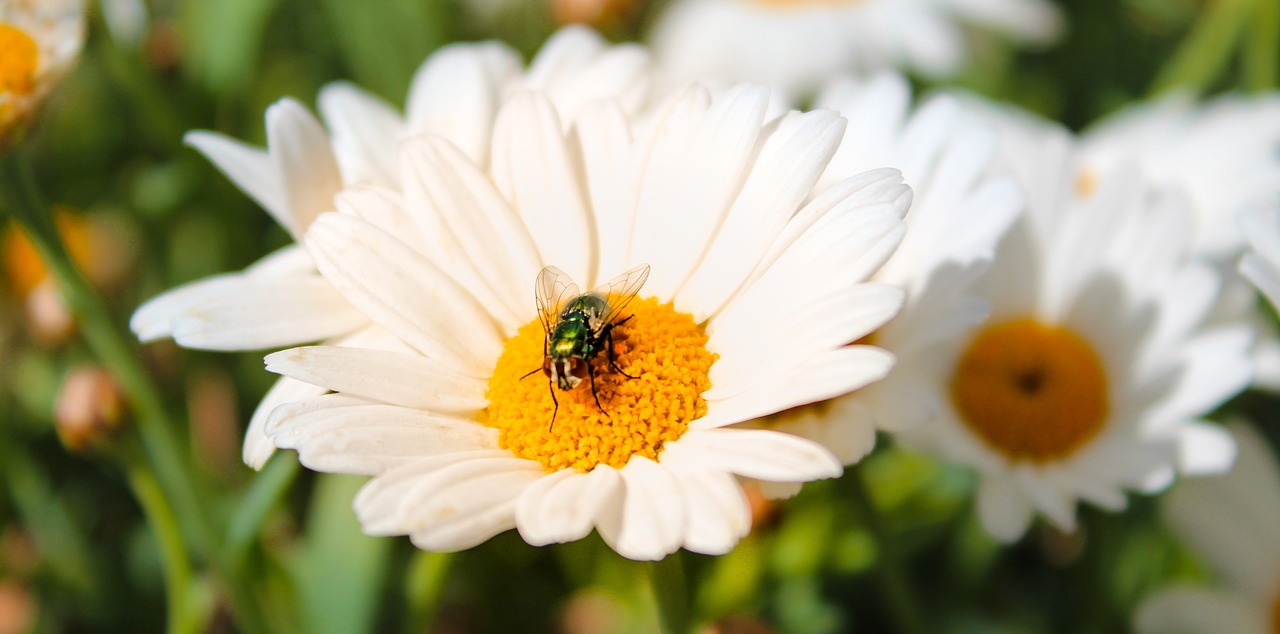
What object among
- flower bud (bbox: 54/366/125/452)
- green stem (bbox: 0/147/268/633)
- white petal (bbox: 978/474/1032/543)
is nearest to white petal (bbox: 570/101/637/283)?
white petal (bbox: 978/474/1032/543)

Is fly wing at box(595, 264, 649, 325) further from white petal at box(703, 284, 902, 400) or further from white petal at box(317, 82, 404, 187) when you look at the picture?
white petal at box(317, 82, 404, 187)

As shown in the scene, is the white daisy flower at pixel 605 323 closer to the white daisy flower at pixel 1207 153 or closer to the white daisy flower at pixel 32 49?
the white daisy flower at pixel 32 49

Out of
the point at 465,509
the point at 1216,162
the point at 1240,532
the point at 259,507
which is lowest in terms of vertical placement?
the point at 1240,532

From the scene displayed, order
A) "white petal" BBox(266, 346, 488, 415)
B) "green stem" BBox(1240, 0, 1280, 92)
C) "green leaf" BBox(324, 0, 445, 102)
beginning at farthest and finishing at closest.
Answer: "green leaf" BBox(324, 0, 445, 102) → "green stem" BBox(1240, 0, 1280, 92) → "white petal" BBox(266, 346, 488, 415)

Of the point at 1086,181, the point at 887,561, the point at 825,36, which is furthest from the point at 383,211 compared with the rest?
the point at 825,36

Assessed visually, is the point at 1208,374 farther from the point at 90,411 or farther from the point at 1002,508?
the point at 90,411

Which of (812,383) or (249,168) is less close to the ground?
(249,168)

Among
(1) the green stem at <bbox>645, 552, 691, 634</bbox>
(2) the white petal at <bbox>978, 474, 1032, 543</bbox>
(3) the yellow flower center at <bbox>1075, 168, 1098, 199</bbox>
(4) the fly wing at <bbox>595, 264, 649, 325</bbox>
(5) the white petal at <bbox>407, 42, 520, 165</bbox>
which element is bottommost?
(2) the white petal at <bbox>978, 474, 1032, 543</bbox>

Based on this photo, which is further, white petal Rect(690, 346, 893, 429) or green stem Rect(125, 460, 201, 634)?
green stem Rect(125, 460, 201, 634)
